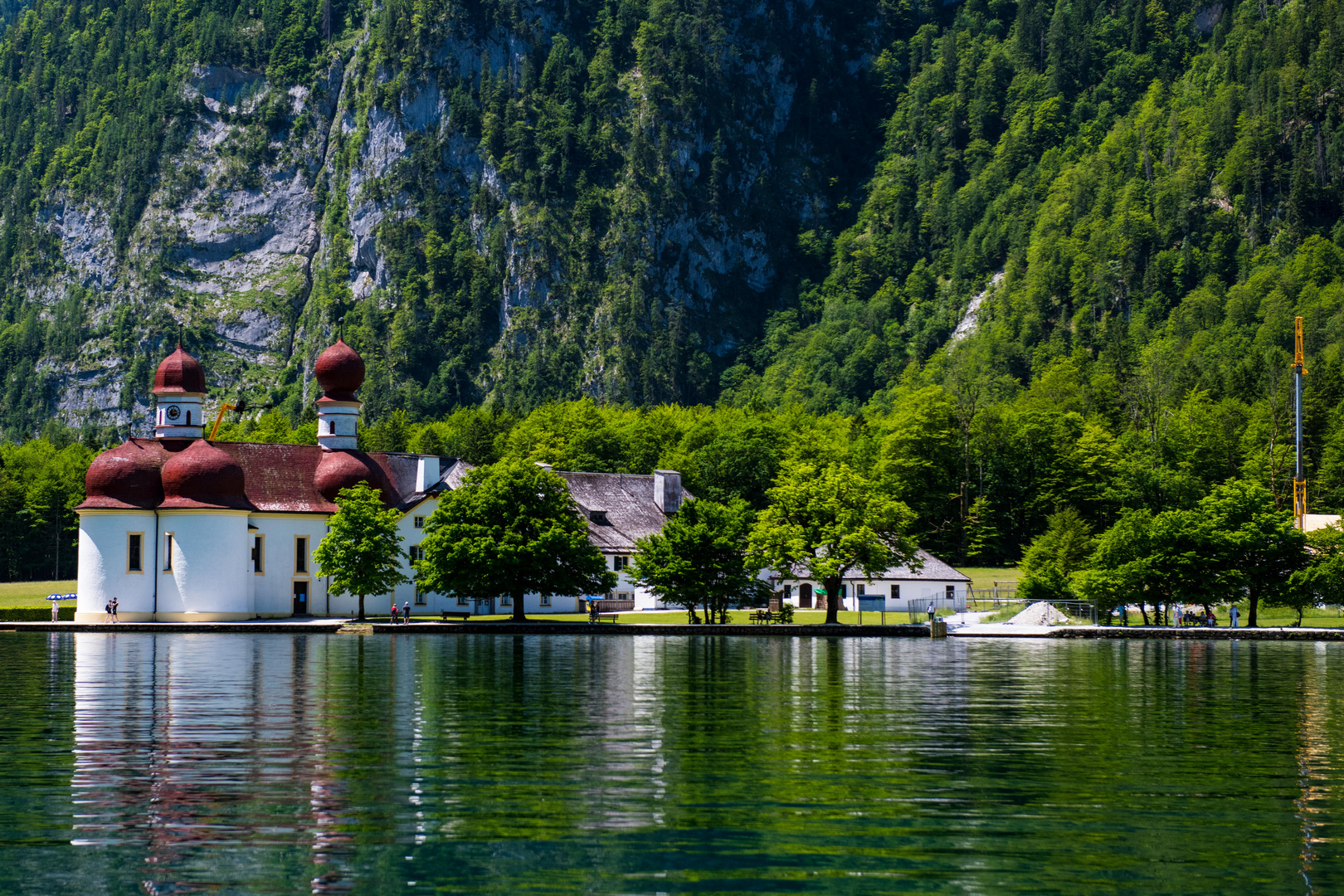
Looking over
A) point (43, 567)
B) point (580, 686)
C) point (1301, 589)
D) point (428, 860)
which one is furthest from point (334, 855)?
point (43, 567)

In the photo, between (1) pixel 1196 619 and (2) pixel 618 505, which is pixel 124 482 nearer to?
(2) pixel 618 505

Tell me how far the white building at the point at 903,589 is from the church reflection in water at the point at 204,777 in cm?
6931

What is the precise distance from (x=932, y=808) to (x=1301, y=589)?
238 feet

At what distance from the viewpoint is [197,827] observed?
20.7 meters

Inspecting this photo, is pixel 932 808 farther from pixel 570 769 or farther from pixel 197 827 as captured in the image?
pixel 197 827

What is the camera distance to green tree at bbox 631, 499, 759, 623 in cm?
8962

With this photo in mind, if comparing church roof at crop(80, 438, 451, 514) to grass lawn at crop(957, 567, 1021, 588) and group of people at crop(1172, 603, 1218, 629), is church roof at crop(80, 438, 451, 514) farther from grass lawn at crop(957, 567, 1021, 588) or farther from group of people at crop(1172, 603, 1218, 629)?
group of people at crop(1172, 603, 1218, 629)

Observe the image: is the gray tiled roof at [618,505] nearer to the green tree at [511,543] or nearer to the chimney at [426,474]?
the chimney at [426,474]

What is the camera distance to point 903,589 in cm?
11500

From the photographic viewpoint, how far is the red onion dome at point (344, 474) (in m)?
114

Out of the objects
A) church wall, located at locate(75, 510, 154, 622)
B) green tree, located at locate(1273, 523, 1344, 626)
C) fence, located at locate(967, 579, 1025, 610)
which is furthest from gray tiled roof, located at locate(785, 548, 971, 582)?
church wall, located at locate(75, 510, 154, 622)

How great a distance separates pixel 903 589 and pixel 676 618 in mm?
23819

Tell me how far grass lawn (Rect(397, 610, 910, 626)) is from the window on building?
52.9 feet

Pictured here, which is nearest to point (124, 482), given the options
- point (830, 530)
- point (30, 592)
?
point (30, 592)
